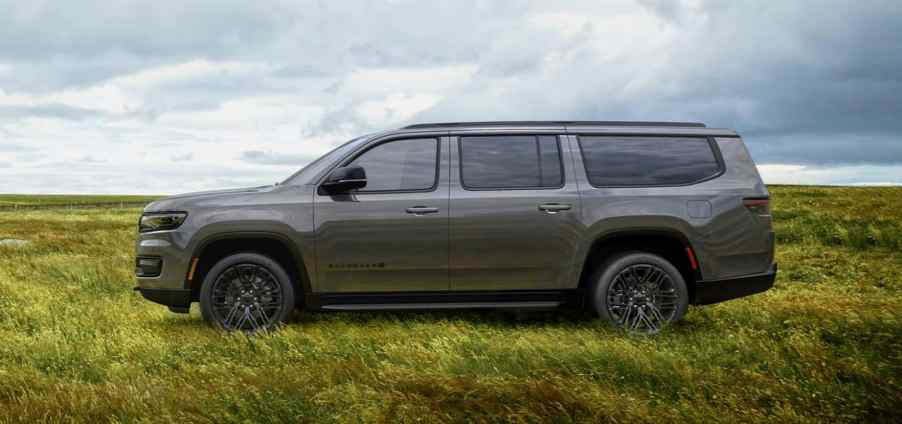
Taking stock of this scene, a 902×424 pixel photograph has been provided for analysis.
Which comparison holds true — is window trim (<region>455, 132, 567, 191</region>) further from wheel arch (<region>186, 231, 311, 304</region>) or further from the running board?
wheel arch (<region>186, 231, 311, 304</region>)

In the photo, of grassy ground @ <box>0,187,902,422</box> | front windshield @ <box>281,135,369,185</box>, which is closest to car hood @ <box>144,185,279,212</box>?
front windshield @ <box>281,135,369,185</box>

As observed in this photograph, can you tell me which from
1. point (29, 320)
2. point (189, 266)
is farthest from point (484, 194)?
point (29, 320)

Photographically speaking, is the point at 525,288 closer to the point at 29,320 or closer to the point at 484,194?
the point at 484,194

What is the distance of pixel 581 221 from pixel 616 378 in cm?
211

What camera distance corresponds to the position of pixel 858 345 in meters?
5.78

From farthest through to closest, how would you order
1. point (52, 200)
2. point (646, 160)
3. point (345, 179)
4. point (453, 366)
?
1. point (52, 200)
2. point (646, 160)
3. point (345, 179)
4. point (453, 366)

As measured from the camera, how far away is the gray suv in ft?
22.0

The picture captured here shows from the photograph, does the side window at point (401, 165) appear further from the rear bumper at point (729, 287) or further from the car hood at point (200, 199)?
the rear bumper at point (729, 287)

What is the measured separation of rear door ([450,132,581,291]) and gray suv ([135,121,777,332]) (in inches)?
0.5

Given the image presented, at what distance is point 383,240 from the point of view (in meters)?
6.70

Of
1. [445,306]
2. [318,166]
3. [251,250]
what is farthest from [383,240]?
[251,250]

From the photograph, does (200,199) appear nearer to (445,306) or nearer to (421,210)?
(421,210)

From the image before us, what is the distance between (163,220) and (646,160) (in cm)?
448

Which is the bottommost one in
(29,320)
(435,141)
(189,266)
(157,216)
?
(29,320)
